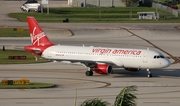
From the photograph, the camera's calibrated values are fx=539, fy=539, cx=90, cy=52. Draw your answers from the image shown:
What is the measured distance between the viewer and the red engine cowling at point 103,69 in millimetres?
54156

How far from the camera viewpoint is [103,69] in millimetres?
54312

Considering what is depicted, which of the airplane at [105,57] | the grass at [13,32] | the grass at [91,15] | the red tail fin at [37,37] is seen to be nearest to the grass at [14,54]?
the red tail fin at [37,37]

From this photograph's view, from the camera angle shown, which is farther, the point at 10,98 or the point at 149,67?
the point at 149,67

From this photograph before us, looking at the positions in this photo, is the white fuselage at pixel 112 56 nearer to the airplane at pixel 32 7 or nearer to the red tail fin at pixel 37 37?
the red tail fin at pixel 37 37

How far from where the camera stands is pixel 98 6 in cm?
15112

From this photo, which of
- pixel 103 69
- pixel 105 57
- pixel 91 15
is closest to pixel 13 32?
pixel 91 15

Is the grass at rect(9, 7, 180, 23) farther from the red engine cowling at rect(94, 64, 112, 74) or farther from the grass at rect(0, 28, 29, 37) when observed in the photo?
the red engine cowling at rect(94, 64, 112, 74)

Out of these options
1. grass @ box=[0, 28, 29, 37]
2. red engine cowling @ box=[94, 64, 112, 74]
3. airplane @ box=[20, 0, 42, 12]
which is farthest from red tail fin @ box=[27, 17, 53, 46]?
airplane @ box=[20, 0, 42, 12]

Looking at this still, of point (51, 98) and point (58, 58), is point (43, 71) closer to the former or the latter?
point (58, 58)

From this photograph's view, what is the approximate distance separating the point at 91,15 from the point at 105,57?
247 feet

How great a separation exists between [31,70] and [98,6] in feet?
302

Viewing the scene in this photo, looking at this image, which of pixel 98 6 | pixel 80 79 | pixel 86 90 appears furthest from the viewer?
pixel 98 6

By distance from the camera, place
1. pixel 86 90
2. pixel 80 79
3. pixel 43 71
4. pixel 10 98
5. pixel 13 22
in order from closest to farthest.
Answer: pixel 10 98, pixel 86 90, pixel 80 79, pixel 43 71, pixel 13 22

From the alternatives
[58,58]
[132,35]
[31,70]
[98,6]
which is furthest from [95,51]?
[98,6]
